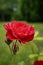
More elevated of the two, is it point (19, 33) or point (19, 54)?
point (19, 33)

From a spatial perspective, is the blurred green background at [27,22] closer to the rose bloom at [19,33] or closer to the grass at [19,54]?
the grass at [19,54]

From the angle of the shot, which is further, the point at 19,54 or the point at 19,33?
the point at 19,54

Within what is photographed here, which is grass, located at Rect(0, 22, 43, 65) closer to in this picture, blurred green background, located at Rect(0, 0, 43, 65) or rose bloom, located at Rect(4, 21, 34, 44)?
blurred green background, located at Rect(0, 0, 43, 65)

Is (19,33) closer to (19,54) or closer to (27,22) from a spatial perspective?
(19,54)

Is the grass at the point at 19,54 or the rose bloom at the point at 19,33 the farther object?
the grass at the point at 19,54

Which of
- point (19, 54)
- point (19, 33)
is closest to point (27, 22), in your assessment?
point (19, 54)

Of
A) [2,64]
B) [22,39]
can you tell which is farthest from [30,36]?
Result: [2,64]

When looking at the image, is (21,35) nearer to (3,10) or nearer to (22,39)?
(22,39)

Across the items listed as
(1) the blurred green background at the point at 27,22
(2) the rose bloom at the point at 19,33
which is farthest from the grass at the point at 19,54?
(2) the rose bloom at the point at 19,33
